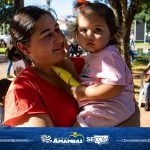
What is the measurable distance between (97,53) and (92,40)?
0.09m

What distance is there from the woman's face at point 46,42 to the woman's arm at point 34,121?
35 cm

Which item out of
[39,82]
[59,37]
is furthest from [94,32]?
[39,82]

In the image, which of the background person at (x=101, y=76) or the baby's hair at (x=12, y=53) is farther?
the baby's hair at (x=12, y=53)

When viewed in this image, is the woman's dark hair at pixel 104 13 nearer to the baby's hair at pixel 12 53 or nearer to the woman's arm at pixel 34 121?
the baby's hair at pixel 12 53

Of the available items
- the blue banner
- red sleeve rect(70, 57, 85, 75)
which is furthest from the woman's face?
the blue banner

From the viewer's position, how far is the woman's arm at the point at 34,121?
6.36 ft

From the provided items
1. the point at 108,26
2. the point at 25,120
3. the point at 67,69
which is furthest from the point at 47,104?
the point at 108,26

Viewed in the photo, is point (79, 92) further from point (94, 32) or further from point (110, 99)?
point (94, 32)

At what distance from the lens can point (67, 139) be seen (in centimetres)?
149

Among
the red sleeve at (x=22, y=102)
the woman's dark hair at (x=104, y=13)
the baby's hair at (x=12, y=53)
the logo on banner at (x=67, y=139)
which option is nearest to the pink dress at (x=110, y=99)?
the woman's dark hair at (x=104, y=13)

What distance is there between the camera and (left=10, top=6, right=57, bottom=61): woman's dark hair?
215 cm

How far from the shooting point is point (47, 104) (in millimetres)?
2076

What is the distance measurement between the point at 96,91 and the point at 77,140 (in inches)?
28.4

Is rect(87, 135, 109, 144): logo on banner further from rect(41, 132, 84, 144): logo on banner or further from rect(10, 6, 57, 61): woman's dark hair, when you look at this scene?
rect(10, 6, 57, 61): woman's dark hair
